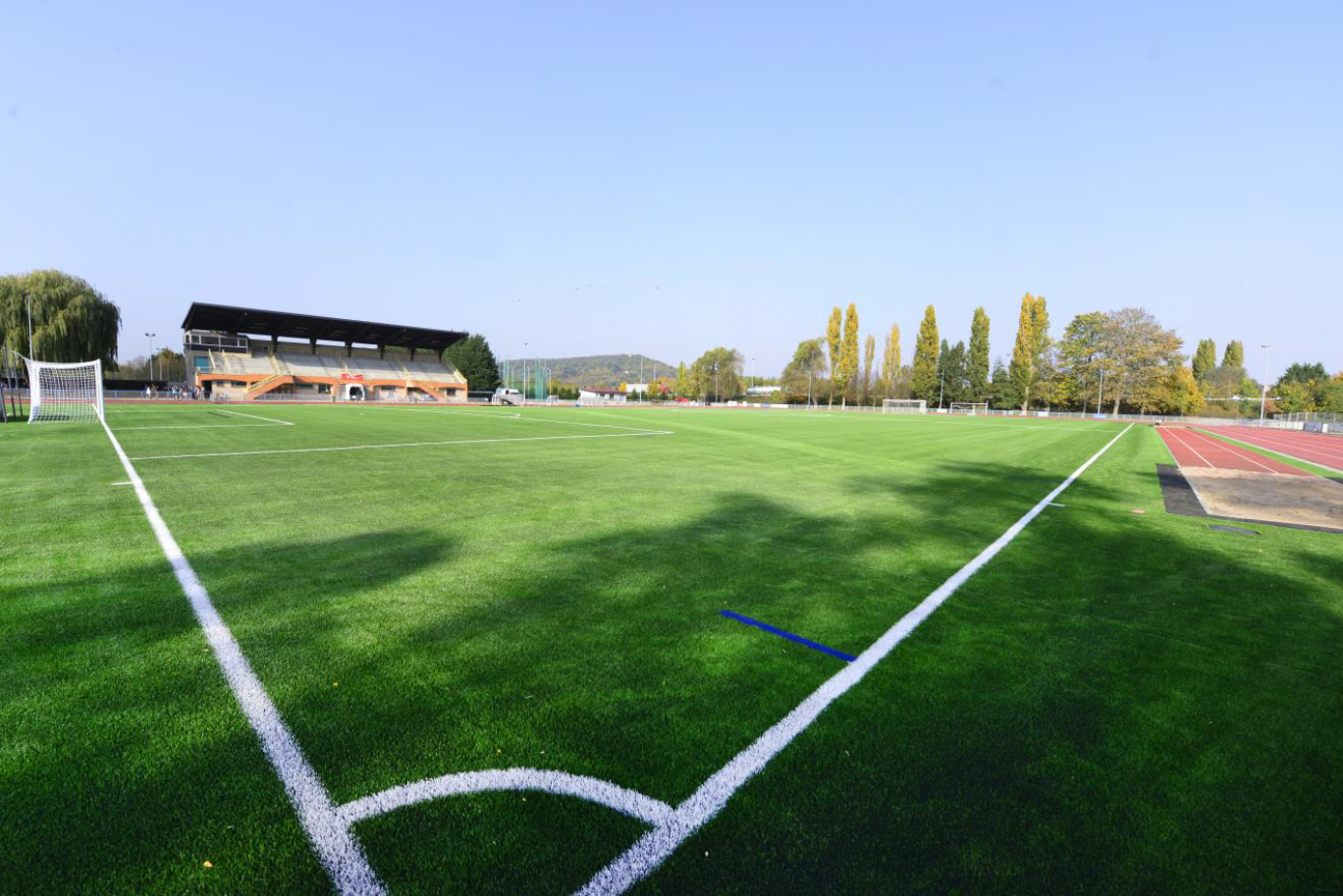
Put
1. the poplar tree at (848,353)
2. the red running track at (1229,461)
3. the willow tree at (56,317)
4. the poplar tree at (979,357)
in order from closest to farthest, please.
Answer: the red running track at (1229,461) < the willow tree at (56,317) < the poplar tree at (979,357) < the poplar tree at (848,353)

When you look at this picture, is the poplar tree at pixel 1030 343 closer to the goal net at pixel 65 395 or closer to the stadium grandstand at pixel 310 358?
the stadium grandstand at pixel 310 358

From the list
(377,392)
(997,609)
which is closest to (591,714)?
(997,609)

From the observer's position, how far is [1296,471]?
15312 millimetres

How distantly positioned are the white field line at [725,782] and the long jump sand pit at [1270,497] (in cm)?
779

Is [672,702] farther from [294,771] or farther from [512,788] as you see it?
[294,771]

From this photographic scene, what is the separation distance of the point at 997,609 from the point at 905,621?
840mm

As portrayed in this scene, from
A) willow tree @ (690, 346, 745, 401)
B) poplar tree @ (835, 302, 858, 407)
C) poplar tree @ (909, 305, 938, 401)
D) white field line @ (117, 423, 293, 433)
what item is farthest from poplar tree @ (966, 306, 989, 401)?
white field line @ (117, 423, 293, 433)

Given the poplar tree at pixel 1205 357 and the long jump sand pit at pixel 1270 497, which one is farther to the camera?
the poplar tree at pixel 1205 357

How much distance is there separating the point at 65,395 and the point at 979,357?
89.1 m

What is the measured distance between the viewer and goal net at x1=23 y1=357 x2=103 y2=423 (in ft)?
72.5

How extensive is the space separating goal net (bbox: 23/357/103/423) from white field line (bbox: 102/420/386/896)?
24947 millimetres

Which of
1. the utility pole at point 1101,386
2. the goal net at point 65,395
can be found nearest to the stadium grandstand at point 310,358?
the goal net at point 65,395

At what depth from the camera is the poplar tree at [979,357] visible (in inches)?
3243

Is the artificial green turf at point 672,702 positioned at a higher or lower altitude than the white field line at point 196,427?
lower
